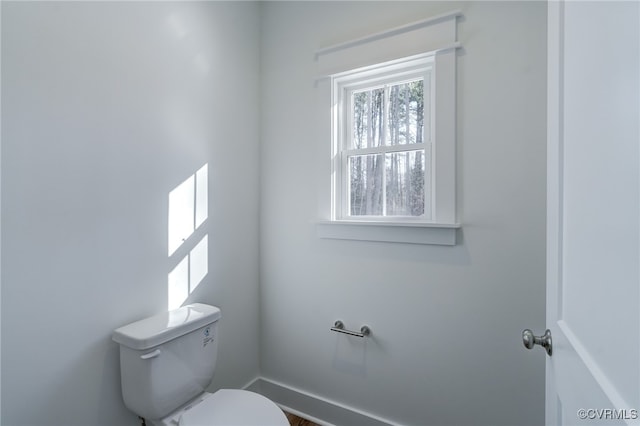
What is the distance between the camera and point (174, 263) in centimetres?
142

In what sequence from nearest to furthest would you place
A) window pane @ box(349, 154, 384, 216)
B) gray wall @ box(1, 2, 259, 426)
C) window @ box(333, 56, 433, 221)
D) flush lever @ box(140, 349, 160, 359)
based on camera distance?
gray wall @ box(1, 2, 259, 426) → flush lever @ box(140, 349, 160, 359) → window @ box(333, 56, 433, 221) → window pane @ box(349, 154, 384, 216)

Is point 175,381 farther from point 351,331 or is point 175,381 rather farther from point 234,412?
point 351,331

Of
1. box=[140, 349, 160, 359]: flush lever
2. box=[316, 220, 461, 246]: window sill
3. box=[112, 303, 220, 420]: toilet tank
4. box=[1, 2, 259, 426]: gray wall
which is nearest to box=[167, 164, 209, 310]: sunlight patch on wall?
box=[1, 2, 259, 426]: gray wall

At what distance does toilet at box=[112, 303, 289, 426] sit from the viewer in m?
1.11

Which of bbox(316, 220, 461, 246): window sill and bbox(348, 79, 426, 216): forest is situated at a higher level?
bbox(348, 79, 426, 216): forest

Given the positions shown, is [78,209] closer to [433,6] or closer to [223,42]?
[223,42]

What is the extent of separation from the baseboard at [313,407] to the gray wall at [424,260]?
0.04 meters

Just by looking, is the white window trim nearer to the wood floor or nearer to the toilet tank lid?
the toilet tank lid

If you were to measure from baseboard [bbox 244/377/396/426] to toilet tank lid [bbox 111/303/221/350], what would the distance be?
800 mm

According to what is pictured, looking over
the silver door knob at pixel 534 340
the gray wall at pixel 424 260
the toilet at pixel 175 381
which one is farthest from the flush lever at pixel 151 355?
the silver door knob at pixel 534 340

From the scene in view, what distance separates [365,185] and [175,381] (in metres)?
1.28

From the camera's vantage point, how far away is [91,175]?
112cm

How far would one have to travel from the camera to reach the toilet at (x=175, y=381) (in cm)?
111

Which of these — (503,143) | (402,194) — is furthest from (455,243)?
(503,143)
